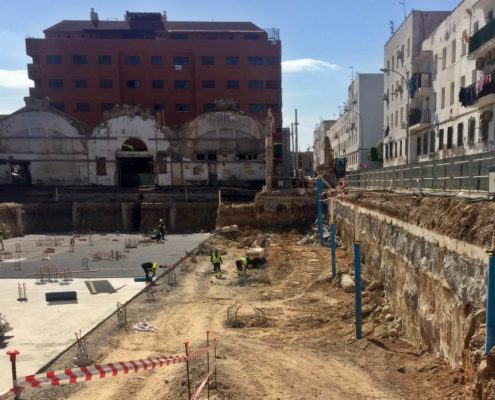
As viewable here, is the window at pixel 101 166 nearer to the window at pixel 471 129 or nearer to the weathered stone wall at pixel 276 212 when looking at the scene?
the weathered stone wall at pixel 276 212

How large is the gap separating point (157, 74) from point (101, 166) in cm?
1932

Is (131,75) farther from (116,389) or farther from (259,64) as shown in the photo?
(116,389)

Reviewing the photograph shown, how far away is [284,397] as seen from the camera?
6.49 metres

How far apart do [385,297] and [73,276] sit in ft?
44.6

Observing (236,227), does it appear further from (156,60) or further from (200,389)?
(156,60)

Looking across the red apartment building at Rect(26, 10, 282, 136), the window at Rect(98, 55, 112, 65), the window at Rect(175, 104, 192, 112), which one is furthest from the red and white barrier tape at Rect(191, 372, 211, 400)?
the window at Rect(98, 55, 112, 65)

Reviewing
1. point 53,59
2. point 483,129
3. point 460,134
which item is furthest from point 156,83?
point 483,129

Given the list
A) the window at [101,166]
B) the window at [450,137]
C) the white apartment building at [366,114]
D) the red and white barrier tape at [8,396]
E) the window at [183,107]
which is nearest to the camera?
the red and white barrier tape at [8,396]

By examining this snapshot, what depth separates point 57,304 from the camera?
1290 cm

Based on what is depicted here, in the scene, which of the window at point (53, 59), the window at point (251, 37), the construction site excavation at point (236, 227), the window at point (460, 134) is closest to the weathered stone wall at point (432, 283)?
the construction site excavation at point (236, 227)

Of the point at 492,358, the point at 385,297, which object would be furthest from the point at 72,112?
the point at 492,358

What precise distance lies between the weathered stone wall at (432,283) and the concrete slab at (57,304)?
29.0ft

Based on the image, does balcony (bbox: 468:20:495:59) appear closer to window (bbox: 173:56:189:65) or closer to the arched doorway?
the arched doorway

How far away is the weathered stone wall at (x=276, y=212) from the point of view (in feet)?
90.6
